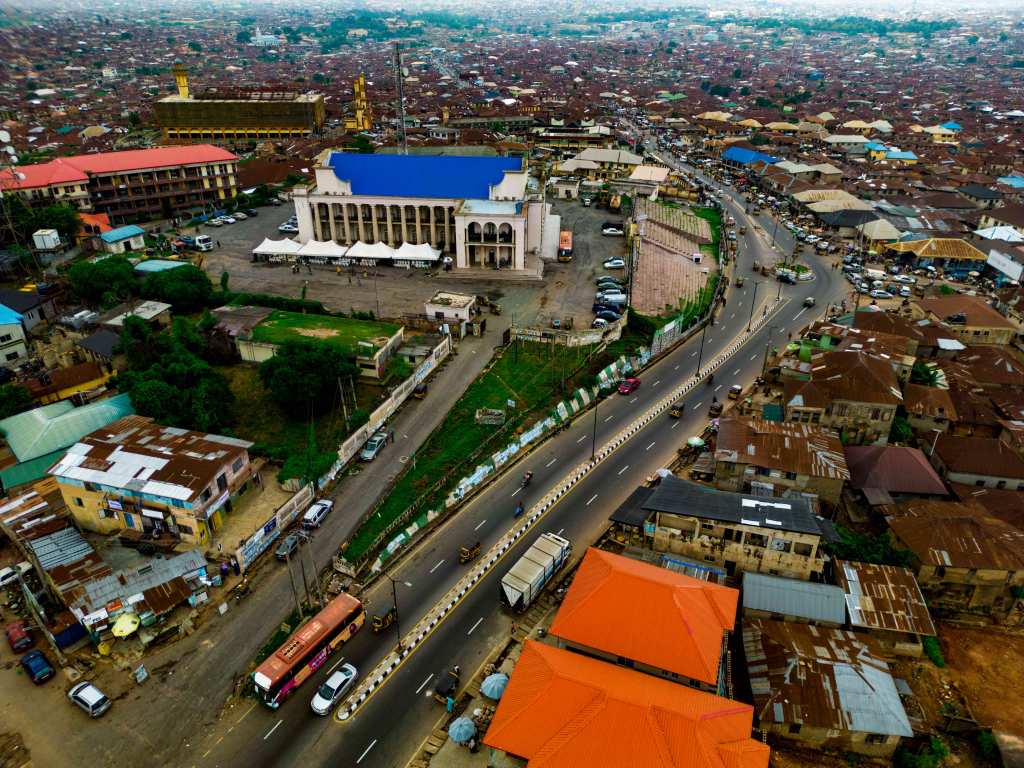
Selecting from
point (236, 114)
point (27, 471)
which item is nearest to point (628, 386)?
point (27, 471)

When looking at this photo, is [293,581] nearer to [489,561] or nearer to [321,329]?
[489,561]

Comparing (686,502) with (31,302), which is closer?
(686,502)

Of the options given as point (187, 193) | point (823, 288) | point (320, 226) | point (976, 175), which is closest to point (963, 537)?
point (823, 288)

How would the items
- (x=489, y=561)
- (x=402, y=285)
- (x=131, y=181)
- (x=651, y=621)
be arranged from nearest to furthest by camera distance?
(x=651, y=621)
(x=489, y=561)
(x=402, y=285)
(x=131, y=181)

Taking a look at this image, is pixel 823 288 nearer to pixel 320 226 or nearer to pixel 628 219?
pixel 628 219

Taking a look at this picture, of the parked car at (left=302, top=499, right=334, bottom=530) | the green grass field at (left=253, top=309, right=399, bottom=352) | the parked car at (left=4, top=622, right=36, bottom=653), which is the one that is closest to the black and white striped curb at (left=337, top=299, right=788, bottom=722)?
the parked car at (left=302, top=499, right=334, bottom=530)

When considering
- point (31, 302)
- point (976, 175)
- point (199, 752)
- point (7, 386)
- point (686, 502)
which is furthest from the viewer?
point (976, 175)

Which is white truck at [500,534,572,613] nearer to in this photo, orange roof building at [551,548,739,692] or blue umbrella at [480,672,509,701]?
orange roof building at [551,548,739,692]
